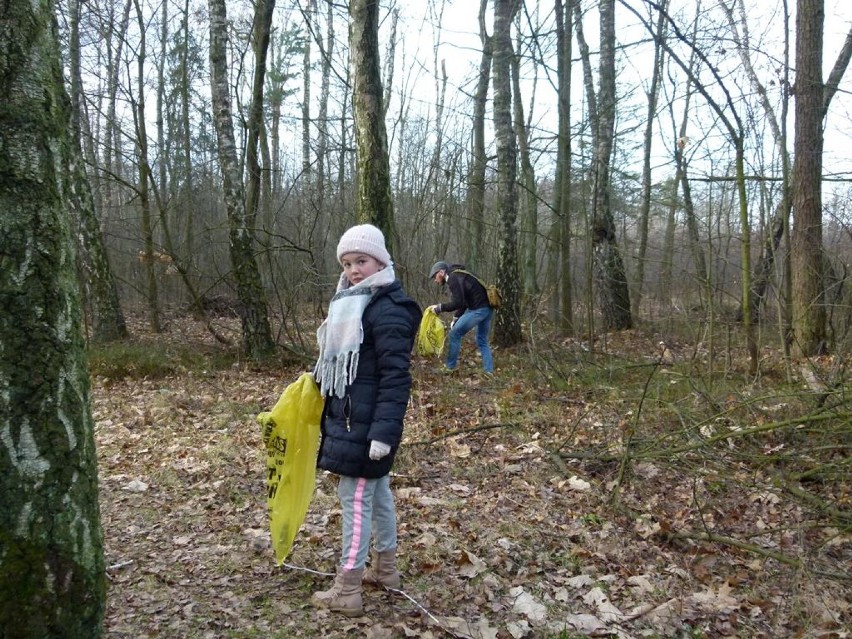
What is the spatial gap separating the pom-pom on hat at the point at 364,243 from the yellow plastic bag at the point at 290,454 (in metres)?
0.69

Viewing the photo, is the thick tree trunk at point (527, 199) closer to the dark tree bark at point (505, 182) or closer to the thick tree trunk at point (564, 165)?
the thick tree trunk at point (564, 165)

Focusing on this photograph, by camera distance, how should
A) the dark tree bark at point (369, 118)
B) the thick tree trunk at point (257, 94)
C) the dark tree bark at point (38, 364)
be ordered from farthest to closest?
1. the thick tree trunk at point (257, 94)
2. the dark tree bark at point (369, 118)
3. the dark tree bark at point (38, 364)

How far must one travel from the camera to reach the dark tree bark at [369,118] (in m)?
6.11

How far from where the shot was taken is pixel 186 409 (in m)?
7.22

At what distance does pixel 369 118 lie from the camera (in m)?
6.24

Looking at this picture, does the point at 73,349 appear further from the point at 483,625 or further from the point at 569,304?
the point at 569,304

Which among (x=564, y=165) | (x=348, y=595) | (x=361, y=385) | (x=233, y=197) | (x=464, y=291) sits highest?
(x=564, y=165)

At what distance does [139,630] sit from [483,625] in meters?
1.58

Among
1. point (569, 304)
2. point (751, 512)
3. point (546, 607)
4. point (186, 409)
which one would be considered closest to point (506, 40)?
point (569, 304)

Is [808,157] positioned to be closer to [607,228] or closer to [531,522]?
[607,228]

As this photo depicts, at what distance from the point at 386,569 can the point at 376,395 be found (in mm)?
972

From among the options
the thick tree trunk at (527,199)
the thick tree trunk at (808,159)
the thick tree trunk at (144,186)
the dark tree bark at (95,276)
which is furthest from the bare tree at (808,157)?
the dark tree bark at (95,276)

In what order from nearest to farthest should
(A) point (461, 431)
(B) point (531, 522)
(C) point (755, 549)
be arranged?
(C) point (755, 549) → (B) point (531, 522) → (A) point (461, 431)

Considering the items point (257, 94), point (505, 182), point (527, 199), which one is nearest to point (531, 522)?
point (505, 182)
